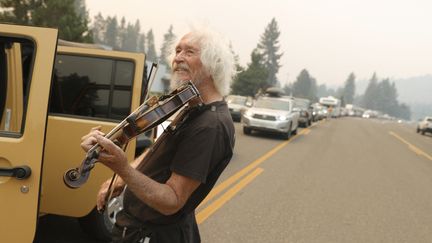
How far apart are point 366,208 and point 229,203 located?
216 centimetres

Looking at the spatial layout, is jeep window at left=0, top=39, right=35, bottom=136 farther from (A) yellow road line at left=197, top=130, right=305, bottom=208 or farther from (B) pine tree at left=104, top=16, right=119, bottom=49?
(B) pine tree at left=104, top=16, right=119, bottom=49

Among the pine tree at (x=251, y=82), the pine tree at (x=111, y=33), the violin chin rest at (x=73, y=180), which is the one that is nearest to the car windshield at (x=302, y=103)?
the violin chin rest at (x=73, y=180)

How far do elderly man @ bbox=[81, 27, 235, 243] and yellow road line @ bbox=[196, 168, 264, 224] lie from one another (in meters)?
3.53

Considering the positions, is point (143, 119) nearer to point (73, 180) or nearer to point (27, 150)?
point (73, 180)

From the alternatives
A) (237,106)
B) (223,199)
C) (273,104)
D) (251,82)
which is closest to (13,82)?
(223,199)

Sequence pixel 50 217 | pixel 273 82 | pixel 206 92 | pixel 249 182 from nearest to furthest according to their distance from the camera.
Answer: pixel 206 92
pixel 50 217
pixel 249 182
pixel 273 82

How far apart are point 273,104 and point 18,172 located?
1654 centimetres

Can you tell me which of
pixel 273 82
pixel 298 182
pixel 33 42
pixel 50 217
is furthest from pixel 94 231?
pixel 273 82

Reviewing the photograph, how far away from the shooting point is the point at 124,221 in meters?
2.30

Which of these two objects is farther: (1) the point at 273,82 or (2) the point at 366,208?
(1) the point at 273,82

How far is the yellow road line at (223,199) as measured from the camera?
5.98 meters

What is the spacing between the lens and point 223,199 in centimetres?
698

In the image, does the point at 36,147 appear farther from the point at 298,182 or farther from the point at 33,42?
the point at 298,182

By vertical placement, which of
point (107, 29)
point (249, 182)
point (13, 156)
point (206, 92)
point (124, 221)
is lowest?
point (249, 182)
